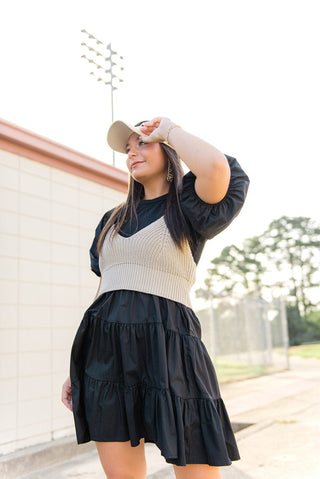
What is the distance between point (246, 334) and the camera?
31.2 feet

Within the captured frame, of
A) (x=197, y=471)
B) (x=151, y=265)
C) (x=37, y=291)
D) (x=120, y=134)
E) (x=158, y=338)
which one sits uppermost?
(x=120, y=134)

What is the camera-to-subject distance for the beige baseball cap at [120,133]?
1.70 m

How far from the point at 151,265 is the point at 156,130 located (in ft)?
1.56

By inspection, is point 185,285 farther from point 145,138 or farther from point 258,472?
point 258,472

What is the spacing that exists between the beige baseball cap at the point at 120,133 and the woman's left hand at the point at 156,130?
0.09 feet

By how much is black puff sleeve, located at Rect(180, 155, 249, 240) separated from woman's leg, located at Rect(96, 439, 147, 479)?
738mm

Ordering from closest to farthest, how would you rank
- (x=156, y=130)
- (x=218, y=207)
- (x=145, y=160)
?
1. (x=218, y=207)
2. (x=156, y=130)
3. (x=145, y=160)

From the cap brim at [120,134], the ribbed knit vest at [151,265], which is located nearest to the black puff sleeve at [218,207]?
the ribbed knit vest at [151,265]

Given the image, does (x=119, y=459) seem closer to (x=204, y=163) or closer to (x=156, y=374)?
(x=156, y=374)

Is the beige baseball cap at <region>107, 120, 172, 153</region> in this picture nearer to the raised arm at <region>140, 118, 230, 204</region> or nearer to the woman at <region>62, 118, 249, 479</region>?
the woman at <region>62, 118, 249, 479</region>

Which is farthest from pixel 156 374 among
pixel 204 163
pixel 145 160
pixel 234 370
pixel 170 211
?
pixel 234 370

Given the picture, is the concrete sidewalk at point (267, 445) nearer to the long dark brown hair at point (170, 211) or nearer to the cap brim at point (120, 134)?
the long dark brown hair at point (170, 211)

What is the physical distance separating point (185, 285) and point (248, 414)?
433 centimetres

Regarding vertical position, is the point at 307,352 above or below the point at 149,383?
below
